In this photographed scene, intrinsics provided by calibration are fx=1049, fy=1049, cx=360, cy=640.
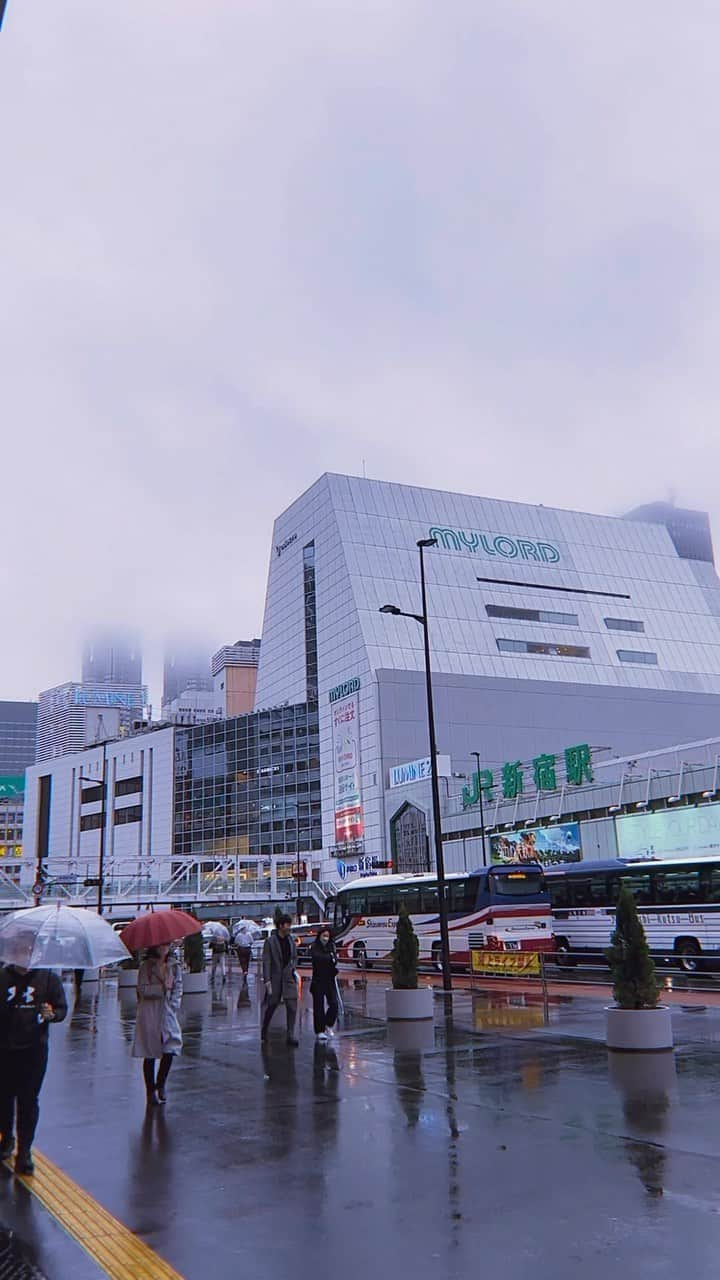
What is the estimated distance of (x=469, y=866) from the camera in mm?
63250

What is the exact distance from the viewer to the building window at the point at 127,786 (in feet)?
392

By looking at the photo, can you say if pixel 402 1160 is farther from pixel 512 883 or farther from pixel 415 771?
pixel 415 771

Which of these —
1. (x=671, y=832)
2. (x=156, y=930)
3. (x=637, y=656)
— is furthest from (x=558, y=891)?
(x=637, y=656)

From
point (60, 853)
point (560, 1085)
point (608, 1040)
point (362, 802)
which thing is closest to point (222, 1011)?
point (608, 1040)

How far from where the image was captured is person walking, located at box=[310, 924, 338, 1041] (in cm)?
1716

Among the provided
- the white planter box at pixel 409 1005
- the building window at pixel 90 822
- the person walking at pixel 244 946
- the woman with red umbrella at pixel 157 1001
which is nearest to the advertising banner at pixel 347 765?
the person walking at pixel 244 946

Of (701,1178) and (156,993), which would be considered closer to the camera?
(701,1178)

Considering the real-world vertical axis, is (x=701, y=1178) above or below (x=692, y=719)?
below

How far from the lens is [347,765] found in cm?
8675

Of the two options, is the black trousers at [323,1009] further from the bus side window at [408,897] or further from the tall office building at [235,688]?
the tall office building at [235,688]

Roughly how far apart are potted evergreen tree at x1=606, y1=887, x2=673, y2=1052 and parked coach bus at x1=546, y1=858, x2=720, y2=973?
12.9 m

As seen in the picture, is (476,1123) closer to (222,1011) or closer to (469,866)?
(222,1011)

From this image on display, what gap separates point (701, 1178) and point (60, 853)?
427 feet

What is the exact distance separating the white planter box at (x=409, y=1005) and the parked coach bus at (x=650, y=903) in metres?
9.36
